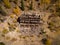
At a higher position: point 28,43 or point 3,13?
point 3,13

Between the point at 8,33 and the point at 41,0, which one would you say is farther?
the point at 41,0

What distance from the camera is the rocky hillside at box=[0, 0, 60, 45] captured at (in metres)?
54.3

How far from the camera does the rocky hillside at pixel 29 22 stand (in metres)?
54.3

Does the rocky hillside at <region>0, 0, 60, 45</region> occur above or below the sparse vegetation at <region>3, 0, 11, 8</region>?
below

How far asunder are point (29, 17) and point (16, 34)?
639 cm

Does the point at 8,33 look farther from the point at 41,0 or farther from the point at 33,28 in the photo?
the point at 41,0

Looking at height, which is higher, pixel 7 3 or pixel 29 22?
pixel 7 3

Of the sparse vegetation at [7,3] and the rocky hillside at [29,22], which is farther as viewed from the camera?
the sparse vegetation at [7,3]

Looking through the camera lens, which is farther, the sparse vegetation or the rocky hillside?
the sparse vegetation

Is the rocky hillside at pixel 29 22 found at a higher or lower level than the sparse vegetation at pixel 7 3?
lower

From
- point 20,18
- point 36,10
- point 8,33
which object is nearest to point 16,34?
point 8,33

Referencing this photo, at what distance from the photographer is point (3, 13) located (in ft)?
201

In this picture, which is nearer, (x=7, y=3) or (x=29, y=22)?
(x=29, y=22)

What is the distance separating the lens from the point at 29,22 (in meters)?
59.1
